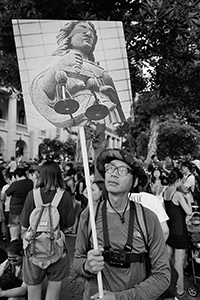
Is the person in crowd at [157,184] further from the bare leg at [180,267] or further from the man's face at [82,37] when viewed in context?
the man's face at [82,37]

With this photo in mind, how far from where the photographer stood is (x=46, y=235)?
3037 mm

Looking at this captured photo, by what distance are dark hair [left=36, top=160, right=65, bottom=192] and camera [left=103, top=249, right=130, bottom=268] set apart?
167 cm

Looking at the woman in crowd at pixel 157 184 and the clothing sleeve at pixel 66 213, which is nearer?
the clothing sleeve at pixel 66 213

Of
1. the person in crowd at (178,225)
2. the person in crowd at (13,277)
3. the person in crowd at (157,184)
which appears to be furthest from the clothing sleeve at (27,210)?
the person in crowd at (157,184)

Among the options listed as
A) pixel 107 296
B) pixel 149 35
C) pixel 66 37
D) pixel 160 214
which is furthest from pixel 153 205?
pixel 149 35

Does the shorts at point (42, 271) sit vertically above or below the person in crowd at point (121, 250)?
below

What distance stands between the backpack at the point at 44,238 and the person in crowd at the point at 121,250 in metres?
1.16

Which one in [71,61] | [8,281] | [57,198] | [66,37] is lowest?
[8,281]

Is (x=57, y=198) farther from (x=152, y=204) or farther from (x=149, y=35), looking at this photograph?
(x=149, y=35)

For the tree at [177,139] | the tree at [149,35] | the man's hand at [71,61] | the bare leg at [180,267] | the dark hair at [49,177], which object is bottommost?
the bare leg at [180,267]

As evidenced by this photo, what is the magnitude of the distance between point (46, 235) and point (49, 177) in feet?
2.21

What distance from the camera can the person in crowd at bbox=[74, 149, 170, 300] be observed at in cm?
175

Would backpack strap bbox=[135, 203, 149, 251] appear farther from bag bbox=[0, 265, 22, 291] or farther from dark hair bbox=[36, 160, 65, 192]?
bag bbox=[0, 265, 22, 291]

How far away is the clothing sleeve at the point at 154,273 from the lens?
173cm
